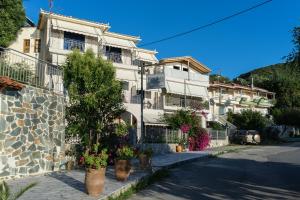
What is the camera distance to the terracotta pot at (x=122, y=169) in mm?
14938

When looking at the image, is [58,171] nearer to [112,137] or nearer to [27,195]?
[112,137]

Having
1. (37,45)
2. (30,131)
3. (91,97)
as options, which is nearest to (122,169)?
(30,131)

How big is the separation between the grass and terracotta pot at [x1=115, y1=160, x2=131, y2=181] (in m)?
0.59

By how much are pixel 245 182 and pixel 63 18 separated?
29258 millimetres

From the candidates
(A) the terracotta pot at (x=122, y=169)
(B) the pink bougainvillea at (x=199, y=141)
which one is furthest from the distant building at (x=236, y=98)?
(A) the terracotta pot at (x=122, y=169)

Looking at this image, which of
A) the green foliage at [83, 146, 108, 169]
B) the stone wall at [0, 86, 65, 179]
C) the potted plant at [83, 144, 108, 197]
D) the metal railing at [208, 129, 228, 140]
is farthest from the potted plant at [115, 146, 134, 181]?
the metal railing at [208, 129, 228, 140]

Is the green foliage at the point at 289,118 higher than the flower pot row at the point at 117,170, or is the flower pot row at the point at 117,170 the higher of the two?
the green foliage at the point at 289,118

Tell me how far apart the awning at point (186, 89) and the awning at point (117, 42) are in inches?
278

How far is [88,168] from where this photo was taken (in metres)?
12.2

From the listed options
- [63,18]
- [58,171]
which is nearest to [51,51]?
[63,18]

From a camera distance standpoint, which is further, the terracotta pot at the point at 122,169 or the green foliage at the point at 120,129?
the green foliage at the point at 120,129

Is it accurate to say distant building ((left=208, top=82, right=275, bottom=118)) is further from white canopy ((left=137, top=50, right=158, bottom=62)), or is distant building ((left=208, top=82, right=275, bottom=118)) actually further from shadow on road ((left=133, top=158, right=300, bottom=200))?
shadow on road ((left=133, top=158, right=300, bottom=200))

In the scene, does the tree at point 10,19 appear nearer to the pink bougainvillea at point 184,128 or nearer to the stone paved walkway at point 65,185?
the pink bougainvillea at point 184,128

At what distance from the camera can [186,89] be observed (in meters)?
51.0
